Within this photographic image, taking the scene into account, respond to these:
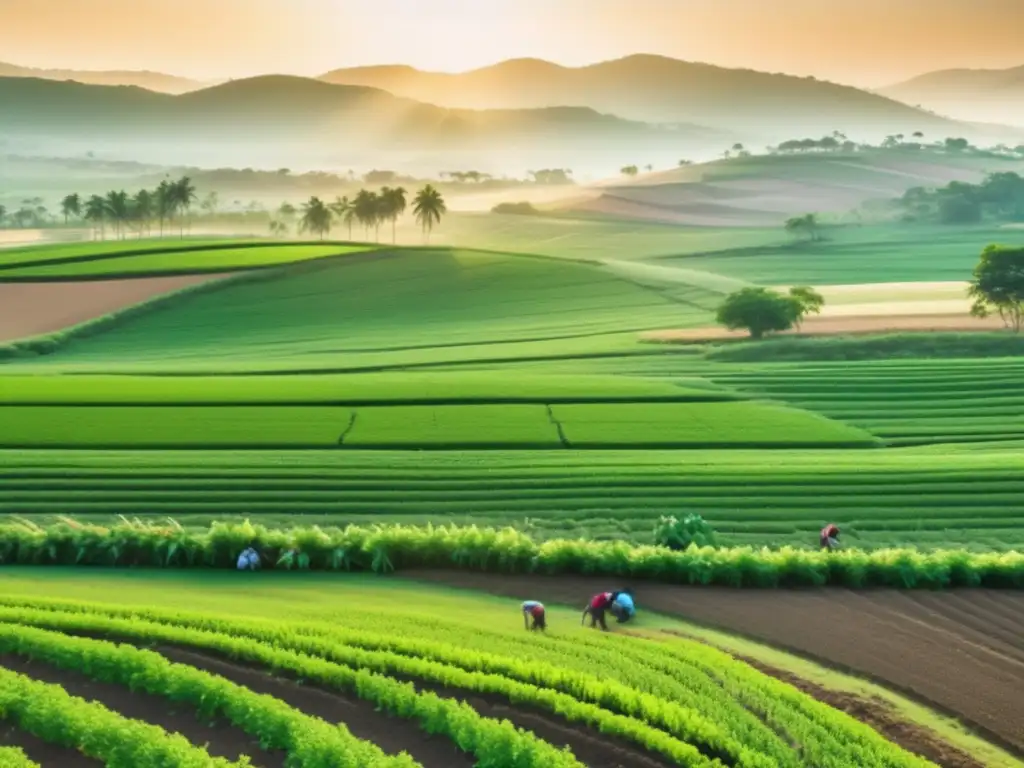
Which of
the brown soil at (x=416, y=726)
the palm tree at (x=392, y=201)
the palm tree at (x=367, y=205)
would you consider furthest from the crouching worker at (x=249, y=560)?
the palm tree at (x=367, y=205)

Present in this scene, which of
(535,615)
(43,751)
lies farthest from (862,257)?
(43,751)

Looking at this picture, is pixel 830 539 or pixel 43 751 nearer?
pixel 43 751

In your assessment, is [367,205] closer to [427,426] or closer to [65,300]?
[65,300]

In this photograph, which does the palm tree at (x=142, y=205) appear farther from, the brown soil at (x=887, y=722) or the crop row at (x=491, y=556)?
the brown soil at (x=887, y=722)

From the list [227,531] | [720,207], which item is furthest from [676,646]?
[720,207]

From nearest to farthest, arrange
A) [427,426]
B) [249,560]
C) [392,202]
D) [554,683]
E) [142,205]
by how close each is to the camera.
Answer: [554,683] → [249,560] → [427,426] → [142,205] → [392,202]

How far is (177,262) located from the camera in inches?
3344

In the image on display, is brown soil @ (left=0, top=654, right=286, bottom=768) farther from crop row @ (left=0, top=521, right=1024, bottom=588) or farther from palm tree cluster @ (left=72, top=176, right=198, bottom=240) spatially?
palm tree cluster @ (left=72, top=176, right=198, bottom=240)

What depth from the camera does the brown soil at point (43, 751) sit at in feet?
47.4

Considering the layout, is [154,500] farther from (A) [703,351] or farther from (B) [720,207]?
(B) [720,207]

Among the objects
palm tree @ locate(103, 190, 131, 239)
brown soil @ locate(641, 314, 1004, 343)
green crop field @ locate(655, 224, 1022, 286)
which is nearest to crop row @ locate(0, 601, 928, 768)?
brown soil @ locate(641, 314, 1004, 343)

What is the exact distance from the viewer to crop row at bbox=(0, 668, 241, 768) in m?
14.0

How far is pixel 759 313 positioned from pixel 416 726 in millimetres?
51134

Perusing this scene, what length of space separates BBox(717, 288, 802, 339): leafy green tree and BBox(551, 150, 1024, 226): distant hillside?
8260 centimetres
